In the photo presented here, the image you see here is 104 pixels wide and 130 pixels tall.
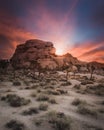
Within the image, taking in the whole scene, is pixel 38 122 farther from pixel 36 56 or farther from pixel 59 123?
pixel 36 56

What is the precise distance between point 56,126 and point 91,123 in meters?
2.08

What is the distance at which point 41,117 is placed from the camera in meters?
10.4

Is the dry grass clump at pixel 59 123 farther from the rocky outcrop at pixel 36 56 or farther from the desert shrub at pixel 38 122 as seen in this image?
the rocky outcrop at pixel 36 56

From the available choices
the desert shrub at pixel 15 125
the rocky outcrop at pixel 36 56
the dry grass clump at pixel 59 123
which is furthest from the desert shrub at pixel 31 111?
the rocky outcrop at pixel 36 56

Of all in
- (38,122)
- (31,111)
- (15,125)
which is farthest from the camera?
(31,111)

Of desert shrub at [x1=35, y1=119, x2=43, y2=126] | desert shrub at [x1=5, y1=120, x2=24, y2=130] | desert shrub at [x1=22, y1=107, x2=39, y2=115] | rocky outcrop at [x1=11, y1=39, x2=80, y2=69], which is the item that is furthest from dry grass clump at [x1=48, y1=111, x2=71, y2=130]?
rocky outcrop at [x1=11, y1=39, x2=80, y2=69]

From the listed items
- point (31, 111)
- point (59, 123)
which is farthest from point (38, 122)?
point (31, 111)

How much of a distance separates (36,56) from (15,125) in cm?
9547

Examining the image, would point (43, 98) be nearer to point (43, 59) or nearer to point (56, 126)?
point (56, 126)

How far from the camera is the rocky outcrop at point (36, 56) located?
3847 inches

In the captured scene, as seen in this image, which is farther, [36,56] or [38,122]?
[36,56]

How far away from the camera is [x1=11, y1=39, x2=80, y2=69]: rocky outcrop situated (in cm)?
9772

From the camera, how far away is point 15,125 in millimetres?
9094

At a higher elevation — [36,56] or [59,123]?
[36,56]
